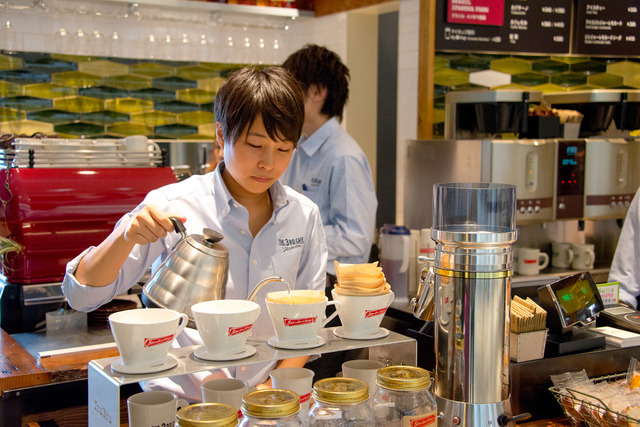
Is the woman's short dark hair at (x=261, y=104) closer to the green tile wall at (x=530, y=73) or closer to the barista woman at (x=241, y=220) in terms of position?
the barista woman at (x=241, y=220)

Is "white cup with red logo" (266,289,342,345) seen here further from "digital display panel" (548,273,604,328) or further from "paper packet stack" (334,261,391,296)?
"digital display panel" (548,273,604,328)

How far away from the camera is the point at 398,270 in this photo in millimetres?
3420

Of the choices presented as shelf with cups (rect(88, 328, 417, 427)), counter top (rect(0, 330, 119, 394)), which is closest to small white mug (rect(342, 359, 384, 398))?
shelf with cups (rect(88, 328, 417, 427))

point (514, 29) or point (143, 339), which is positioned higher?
point (514, 29)

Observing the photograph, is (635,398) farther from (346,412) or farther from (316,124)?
(316,124)

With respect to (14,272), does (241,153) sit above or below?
above

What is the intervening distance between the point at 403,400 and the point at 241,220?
0.73 metres

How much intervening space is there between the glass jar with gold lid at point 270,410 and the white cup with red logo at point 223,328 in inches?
6.4

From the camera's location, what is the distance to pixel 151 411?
126 centimetres

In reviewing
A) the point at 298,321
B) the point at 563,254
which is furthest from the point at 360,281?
the point at 563,254

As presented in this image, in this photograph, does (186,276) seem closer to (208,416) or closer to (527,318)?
(208,416)

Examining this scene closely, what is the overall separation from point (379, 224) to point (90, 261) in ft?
14.6

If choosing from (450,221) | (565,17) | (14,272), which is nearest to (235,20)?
(565,17)

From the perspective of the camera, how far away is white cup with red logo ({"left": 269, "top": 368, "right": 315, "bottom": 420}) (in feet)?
4.54
